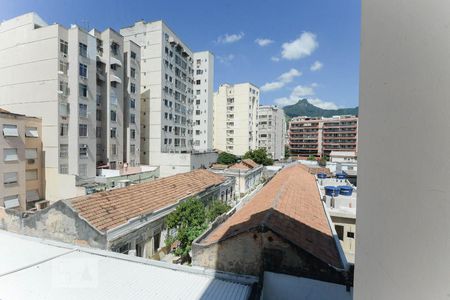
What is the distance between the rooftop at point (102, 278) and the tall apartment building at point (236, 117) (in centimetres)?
5660

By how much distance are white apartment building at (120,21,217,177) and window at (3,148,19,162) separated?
1816 centimetres

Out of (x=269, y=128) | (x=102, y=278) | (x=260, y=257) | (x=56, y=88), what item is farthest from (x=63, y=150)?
(x=269, y=128)

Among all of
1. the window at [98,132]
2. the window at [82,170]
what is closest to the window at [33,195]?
the window at [82,170]

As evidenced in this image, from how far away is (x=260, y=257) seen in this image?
29.0ft

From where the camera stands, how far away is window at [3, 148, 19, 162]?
70.5 feet

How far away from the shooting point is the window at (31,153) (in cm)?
2380

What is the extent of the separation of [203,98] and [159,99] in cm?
1890

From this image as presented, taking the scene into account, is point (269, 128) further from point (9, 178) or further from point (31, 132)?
point (9, 178)

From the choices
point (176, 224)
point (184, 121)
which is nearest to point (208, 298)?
point (176, 224)

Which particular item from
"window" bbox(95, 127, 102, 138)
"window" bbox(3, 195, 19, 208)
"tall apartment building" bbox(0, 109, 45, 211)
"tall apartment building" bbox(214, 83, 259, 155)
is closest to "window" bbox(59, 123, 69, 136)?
"tall apartment building" bbox(0, 109, 45, 211)

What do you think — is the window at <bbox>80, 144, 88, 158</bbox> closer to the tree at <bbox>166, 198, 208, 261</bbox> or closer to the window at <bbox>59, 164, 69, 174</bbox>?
the window at <bbox>59, 164, 69, 174</bbox>

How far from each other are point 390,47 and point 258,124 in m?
72.7

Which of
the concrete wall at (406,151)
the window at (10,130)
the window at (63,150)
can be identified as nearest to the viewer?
the concrete wall at (406,151)

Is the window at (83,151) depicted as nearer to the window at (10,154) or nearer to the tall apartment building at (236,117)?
the window at (10,154)
